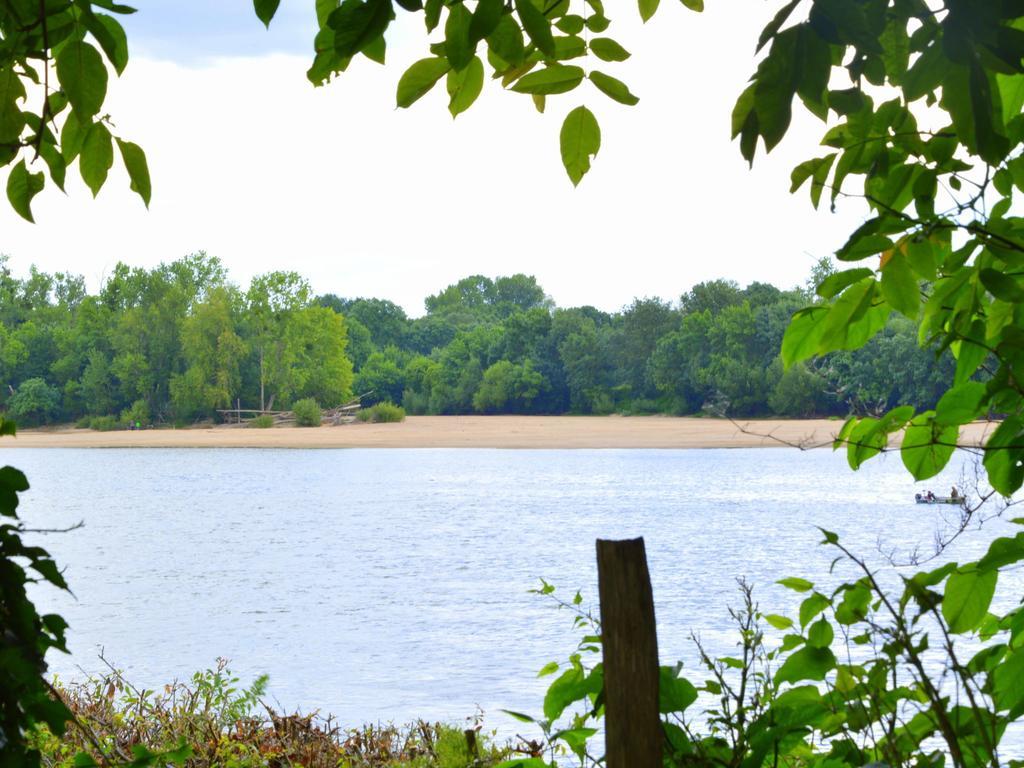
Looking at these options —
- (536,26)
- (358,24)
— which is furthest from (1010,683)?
(358,24)

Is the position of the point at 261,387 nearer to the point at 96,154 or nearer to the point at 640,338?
the point at 640,338

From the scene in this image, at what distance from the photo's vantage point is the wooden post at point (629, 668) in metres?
1.40

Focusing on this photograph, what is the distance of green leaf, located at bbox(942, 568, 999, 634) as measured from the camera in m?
1.40

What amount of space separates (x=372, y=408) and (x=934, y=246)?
2319 inches

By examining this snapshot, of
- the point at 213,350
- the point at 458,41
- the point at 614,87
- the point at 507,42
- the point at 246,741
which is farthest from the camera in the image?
the point at 213,350

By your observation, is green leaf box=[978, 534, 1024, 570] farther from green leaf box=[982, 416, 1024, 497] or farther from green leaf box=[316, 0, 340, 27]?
green leaf box=[316, 0, 340, 27]

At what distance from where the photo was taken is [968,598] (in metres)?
1.41

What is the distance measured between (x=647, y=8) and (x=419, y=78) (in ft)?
1.36

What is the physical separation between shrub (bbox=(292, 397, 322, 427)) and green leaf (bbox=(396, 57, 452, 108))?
56.1m

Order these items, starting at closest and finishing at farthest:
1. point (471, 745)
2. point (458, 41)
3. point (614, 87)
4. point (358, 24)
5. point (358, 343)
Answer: point (358, 24) < point (458, 41) < point (614, 87) < point (471, 745) < point (358, 343)

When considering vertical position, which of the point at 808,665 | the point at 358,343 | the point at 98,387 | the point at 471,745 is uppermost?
the point at 358,343

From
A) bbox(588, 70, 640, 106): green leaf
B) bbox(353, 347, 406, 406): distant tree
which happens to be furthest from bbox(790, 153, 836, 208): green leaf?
bbox(353, 347, 406, 406): distant tree

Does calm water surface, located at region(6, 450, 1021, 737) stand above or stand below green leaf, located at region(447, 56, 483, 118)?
below

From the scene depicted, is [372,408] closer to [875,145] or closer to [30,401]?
[30,401]
